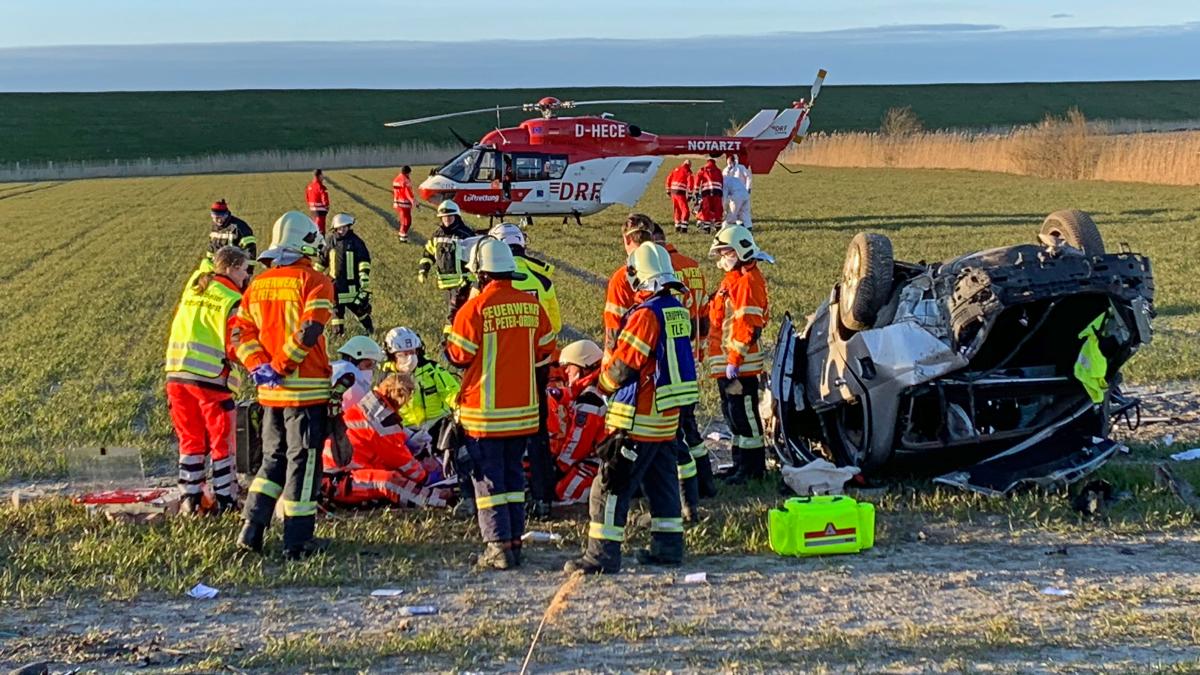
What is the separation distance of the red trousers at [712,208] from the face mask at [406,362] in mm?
17373

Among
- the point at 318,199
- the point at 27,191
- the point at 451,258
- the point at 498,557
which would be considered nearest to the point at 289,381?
the point at 498,557

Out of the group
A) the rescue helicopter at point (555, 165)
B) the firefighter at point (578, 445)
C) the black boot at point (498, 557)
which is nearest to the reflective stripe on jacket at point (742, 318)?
the firefighter at point (578, 445)

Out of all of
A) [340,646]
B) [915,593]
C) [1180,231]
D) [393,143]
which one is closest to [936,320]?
[915,593]

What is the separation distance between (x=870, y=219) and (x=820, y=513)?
75.9ft

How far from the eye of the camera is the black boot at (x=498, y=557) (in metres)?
6.88

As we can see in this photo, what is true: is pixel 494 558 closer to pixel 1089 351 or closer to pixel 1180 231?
pixel 1089 351

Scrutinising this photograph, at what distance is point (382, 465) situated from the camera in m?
8.12

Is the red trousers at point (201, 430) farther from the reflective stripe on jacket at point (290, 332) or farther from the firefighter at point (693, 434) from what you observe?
the firefighter at point (693, 434)

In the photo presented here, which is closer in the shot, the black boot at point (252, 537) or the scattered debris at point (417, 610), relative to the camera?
the scattered debris at point (417, 610)

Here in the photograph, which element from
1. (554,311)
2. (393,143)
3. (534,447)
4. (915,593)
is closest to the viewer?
(915,593)

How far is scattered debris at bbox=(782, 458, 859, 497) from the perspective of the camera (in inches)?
315

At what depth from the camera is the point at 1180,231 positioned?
2453 cm

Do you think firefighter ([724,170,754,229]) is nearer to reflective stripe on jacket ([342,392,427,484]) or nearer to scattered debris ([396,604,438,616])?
reflective stripe on jacket ([342,392,427,484])

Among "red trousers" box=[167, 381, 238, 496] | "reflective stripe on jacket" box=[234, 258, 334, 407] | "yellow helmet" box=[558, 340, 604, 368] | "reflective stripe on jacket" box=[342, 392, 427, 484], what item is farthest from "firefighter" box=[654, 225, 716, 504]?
"red trousers" box=[167, 381, 238, 496]
